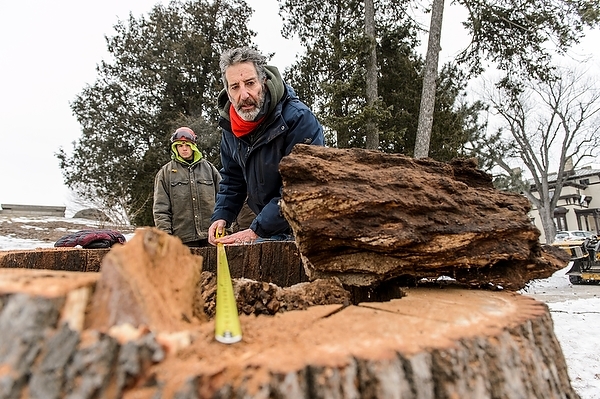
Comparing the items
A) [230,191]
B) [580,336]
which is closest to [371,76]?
[580,336]

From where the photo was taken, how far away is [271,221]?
196 cm

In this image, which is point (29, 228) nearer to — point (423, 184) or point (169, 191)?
point (169, 191)

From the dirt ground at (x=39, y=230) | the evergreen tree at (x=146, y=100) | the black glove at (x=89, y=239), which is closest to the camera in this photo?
the black glove at (x=89, y=239)

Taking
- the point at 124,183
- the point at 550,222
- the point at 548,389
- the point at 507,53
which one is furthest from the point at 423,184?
the point at 550,222

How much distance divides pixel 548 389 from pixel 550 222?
22107 millimetres

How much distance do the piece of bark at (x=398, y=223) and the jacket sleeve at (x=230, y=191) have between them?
1268 millimetres

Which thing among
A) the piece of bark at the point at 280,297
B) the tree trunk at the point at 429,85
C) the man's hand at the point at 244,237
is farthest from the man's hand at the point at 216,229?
the tree trunk at the point at 429,85

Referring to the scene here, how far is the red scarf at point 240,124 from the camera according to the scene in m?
2.22

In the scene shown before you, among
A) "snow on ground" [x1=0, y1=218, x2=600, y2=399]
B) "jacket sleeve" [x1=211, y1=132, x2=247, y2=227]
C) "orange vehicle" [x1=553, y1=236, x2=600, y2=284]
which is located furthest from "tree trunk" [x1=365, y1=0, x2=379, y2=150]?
"jacket sleeve" [x1=211, y1=132, x2=247, y2=227]

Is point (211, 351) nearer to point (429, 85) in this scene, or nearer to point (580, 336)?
point (580, 336)

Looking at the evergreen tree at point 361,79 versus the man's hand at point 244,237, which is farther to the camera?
the evergreen tree at point 361,79

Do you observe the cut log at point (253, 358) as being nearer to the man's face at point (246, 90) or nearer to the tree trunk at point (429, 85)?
the man's face at point (246, 90)

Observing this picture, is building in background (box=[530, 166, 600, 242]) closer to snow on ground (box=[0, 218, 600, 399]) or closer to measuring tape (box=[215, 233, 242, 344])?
snow on ground (box=[0, 218, 600, 399])

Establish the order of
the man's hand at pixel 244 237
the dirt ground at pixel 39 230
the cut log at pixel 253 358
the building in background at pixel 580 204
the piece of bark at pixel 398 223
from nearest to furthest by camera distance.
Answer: the cut log at pixel 253 358
the piece of bark at pixel 398 223
the man's hand at pixel 244 237
the dirt ground at pixel 39 230
the building in background at pixel 580 204
